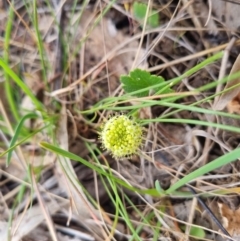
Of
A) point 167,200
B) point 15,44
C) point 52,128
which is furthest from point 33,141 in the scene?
point 167,200

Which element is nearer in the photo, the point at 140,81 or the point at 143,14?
the point at 140,81

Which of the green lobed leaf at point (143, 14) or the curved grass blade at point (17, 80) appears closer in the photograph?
the curved grass blade at point (17, 80)

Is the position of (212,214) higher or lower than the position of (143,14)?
lower

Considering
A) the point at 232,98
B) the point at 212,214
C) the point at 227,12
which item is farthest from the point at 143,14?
the point at 212,214

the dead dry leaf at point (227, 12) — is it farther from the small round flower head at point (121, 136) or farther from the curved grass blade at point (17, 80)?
the curved grass blade at point (17, 80)

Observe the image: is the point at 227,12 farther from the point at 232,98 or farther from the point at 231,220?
the point at 231,220

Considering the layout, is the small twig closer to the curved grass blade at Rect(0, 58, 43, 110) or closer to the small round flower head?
the small round flower head

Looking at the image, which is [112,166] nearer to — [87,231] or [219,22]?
[87,231]

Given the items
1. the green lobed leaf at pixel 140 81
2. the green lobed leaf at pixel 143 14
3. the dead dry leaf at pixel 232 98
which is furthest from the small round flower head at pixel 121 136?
the green lobed leaf at pixel 143 14

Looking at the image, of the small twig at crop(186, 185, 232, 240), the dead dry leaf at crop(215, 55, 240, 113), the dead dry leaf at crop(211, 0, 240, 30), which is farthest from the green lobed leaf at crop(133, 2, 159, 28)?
the small twig at crop(186, 185, 232, 240)
